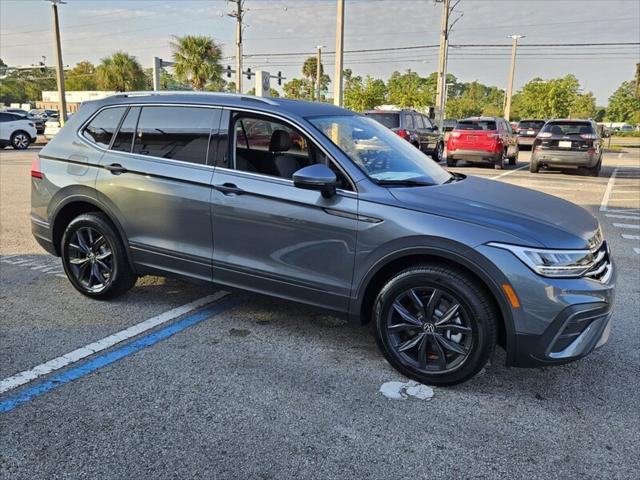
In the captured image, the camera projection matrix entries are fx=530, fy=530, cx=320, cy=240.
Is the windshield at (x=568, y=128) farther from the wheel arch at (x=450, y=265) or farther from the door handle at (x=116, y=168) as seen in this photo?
the door handle at (x=116, y=168)

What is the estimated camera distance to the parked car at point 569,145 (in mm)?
15055

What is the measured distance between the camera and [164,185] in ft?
13.1

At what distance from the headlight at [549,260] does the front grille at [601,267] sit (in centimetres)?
12

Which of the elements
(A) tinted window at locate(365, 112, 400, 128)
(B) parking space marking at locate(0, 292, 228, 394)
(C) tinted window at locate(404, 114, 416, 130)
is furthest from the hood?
(C) tinted window at locate(404, 114, 416, 130)

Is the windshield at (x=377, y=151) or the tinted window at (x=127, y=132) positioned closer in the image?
the windshield at (x=377, y=151)

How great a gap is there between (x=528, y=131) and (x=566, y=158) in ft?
43.7

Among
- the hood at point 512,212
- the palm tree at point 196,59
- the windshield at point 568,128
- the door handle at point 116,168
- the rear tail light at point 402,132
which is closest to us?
the hood at point 512,212

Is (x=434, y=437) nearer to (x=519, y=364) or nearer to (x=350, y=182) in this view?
(x=519, y=364)

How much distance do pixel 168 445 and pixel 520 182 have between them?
1282 centimetres

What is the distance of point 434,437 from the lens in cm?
276

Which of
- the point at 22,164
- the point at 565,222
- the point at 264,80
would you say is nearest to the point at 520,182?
the point at 565,222

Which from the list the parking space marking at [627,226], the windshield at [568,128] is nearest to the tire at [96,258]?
the parking space marking at [627,226]

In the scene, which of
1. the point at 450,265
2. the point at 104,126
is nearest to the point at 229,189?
the point at 104,126

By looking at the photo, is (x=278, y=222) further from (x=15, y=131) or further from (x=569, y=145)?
(x=15, y=131)
